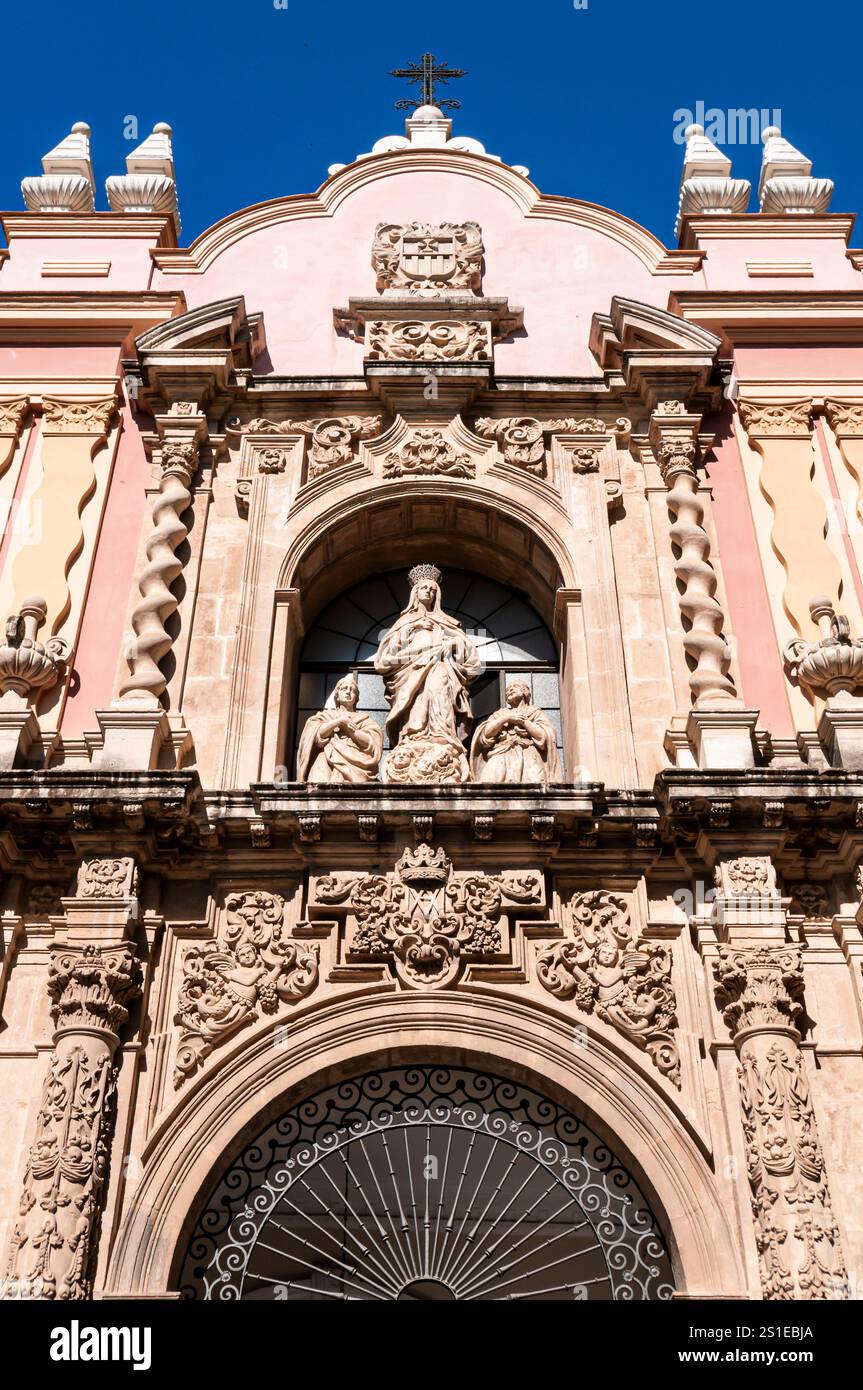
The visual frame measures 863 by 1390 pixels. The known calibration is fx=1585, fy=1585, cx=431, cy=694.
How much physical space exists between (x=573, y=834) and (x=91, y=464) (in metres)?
4.61

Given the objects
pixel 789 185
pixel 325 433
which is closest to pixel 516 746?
pixel 325 433

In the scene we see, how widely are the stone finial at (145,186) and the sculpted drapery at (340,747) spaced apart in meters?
5.42

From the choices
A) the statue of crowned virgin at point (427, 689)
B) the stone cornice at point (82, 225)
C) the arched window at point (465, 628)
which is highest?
the stone cornice at point (82, 225)

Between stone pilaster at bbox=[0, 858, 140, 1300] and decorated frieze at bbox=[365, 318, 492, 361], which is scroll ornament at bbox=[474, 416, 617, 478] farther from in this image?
stone pilaster at bbox=[0, 858, 140, 1300]

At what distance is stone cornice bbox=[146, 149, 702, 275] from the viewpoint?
1284 centimetres

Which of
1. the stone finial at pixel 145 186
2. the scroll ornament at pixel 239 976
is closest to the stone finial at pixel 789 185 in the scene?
the stone finial at pixel 145 186

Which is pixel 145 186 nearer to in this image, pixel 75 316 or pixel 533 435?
pixel 75 316

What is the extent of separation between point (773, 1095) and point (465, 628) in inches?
178


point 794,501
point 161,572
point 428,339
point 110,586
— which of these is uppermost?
point 428,339

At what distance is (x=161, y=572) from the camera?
409 inches

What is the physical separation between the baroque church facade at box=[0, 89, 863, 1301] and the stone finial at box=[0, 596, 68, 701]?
2 cm

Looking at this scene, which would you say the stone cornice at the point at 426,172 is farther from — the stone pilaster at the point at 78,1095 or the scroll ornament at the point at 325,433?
the stone pilaster at the point at 78,1095

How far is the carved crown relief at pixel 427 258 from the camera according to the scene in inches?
494
